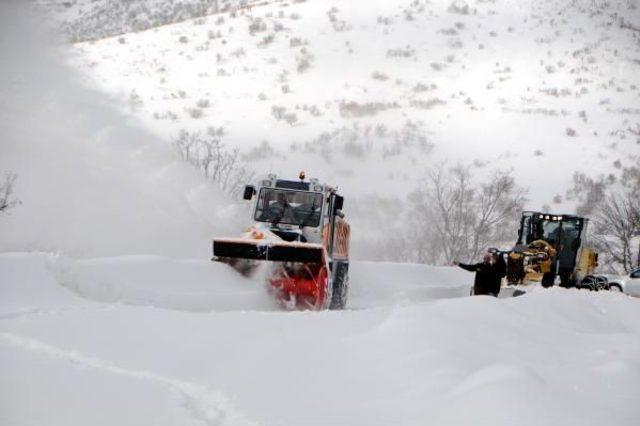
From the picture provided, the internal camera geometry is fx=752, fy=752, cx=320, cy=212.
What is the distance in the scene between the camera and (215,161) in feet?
109

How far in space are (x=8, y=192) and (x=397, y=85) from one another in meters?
27.1

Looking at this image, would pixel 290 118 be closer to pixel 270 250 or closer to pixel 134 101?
pixel 134 101

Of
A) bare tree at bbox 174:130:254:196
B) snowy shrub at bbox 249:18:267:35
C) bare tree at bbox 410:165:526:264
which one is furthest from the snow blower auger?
snowy shrub at bbox 249:18:267:35

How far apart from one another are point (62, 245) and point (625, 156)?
26.5 meters

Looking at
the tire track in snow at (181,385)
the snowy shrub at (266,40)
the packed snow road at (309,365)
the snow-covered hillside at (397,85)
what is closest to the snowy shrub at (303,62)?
the snow-covered hillside at (397,85)

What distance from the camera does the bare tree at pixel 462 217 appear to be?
98.5ft

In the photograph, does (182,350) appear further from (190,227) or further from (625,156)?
(625,156)

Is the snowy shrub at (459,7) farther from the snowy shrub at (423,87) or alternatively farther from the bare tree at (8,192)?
the bare tree at (8,192)

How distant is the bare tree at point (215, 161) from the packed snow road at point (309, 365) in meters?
19.3

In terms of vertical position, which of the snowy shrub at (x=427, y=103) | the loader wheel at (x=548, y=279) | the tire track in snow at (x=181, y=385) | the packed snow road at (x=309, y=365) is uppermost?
the snowy shrub at (x=427, y=103)

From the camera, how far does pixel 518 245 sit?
781 inches

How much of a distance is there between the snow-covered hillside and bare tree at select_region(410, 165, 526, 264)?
1.91m

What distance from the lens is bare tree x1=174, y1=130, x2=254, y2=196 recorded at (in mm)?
30906

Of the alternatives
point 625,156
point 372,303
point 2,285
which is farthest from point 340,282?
point 625,156
